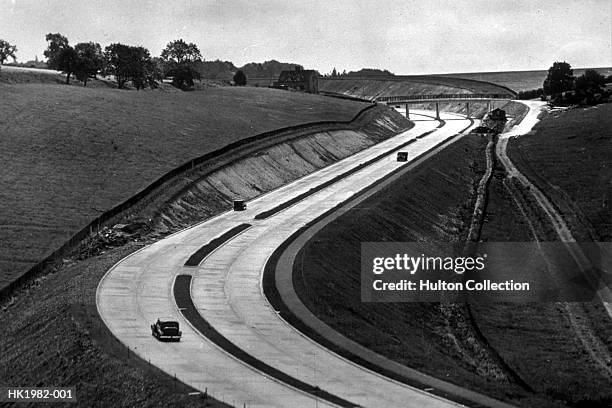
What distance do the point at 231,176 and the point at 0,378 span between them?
54866 mm

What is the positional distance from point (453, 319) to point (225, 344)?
17.6 metres

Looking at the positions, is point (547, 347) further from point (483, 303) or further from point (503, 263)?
point (503, 263)

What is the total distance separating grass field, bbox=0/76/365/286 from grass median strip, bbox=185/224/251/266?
383 inches

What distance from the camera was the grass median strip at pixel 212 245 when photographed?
206ft

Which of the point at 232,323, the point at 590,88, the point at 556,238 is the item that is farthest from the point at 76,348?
the point at 590,88

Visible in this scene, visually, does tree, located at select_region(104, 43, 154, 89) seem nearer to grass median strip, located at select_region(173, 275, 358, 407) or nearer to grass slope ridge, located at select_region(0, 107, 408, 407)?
grass slope ridge, located at select_region(0, 107, 408, 407)

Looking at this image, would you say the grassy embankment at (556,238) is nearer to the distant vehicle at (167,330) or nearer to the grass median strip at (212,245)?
the distant vehicle at (167,330)

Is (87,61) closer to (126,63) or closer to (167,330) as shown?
(126,63)

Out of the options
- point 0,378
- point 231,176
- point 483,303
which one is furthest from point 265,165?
point 0,378

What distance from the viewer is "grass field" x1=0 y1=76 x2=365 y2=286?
233ft

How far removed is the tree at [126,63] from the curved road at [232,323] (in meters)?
95.8

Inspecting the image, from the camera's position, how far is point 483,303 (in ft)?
201

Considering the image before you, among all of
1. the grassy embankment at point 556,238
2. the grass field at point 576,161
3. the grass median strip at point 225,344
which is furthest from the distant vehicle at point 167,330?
the grass field at point 576,161

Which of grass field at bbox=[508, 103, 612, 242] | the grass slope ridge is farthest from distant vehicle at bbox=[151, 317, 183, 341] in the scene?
grass field at bbox=[508, 103, 612, 242]
